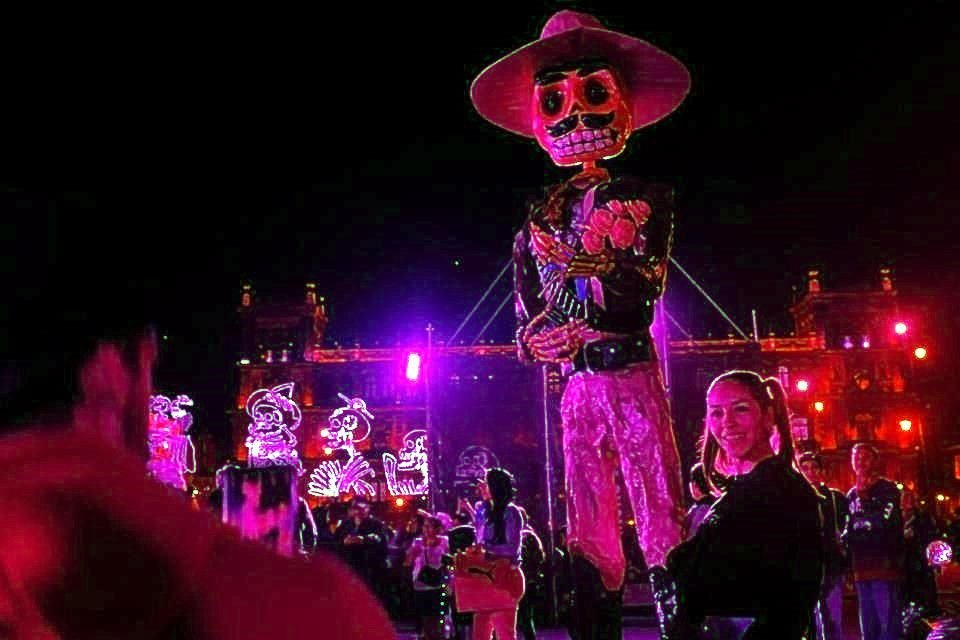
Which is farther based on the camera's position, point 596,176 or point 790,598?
point 596,176

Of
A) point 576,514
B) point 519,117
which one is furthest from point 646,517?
point 519,117

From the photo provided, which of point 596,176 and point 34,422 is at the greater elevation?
point 596,176

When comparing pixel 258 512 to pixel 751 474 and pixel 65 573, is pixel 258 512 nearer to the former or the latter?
pixel 65 573

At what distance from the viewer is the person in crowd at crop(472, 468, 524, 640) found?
23.8ft

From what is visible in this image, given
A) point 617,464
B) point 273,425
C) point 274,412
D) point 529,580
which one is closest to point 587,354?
point 617,464

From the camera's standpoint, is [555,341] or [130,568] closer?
[130,568]

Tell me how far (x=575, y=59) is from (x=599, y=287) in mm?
1374

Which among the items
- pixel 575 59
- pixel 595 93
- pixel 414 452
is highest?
pixel 575 59

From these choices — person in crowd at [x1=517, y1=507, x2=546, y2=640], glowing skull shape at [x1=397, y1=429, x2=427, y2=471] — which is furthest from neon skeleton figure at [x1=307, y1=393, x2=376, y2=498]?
person in crowd at [x1=517, y1=507, x2=546, y2=640]

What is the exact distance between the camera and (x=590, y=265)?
4.74 meters

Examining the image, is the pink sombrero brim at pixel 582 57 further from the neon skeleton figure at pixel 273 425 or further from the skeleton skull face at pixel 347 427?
the skeleton skull face at pixel 347 427

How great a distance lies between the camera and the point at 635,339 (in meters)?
4.76

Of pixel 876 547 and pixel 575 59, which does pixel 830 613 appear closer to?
pixel 876 547

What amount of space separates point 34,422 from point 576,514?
369cm
